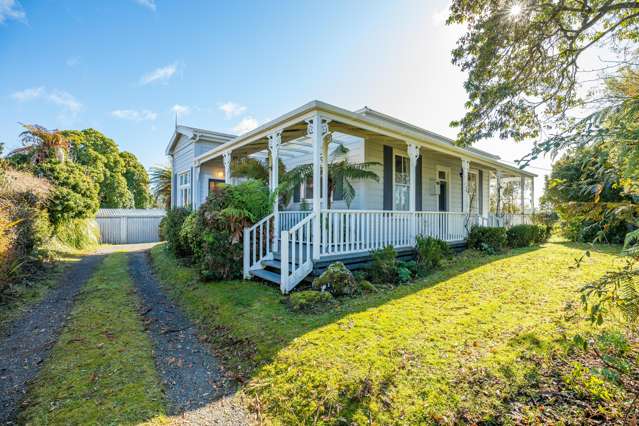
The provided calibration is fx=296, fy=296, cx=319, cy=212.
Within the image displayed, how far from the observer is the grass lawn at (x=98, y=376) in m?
2.58

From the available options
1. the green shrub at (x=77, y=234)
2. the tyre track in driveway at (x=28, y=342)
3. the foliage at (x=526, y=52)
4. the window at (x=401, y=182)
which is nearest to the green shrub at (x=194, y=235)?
the tyre track in driveway at (x=28, y=342)

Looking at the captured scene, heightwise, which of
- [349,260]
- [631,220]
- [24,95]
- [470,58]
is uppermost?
[24,95]

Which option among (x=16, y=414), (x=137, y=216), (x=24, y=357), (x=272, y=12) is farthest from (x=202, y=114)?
(x=16, y=414)

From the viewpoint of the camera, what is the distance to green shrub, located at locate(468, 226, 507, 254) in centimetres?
970

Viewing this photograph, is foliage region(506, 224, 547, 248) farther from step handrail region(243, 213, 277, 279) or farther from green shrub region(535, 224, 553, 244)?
step handrail region(243, 213, 277, 279)

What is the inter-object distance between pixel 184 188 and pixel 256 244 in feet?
28.7

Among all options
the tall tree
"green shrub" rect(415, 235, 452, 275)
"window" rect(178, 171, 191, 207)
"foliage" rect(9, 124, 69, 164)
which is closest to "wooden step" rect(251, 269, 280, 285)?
"green shrub" rect(415, 235, 452, 275)

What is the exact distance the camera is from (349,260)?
6.34 m

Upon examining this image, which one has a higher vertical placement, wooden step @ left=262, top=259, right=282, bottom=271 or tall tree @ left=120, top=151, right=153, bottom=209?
tall tree @ left=120, top=151, right=153, bottom=209

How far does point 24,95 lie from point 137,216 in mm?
6812

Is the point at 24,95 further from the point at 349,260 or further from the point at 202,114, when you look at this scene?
the point at 349,260

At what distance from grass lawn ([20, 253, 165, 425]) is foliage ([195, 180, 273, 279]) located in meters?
1.82

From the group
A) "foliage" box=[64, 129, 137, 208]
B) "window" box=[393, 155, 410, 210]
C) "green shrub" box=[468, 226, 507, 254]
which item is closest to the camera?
"window" box=[393, 155, 410, 210]

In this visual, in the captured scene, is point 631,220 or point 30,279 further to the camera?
point 30,279
